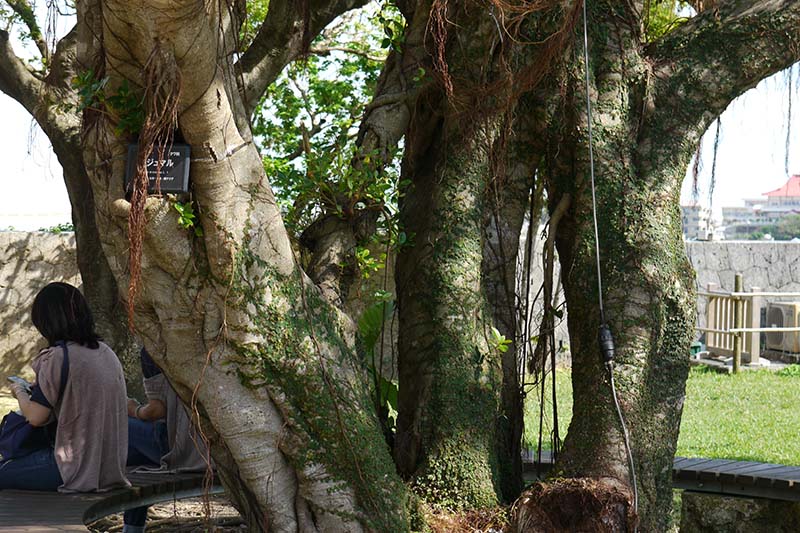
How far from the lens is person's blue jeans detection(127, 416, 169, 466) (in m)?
5.79

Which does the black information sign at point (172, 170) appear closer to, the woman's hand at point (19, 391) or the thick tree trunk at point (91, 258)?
the woman's hand at point (19, 391)

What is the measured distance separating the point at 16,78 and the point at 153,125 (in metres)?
5.76

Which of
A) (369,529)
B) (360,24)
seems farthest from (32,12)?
(369,529)

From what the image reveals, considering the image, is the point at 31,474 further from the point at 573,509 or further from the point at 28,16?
the point at 28,16

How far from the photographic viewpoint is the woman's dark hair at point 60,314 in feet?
16.5

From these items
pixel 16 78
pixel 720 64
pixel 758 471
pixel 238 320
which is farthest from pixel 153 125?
pixel 16 78

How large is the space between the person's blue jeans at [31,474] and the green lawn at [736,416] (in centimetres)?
387

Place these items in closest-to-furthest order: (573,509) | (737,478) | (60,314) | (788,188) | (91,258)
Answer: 1. (573,509)
2. (60,314)
3. (737,478)
4. (788,188)
5. (91,258)

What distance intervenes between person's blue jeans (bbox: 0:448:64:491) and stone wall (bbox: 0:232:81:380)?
282 inches

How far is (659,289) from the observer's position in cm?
501

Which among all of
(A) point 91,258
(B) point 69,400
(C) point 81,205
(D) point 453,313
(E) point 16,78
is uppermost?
(E) point 16,78

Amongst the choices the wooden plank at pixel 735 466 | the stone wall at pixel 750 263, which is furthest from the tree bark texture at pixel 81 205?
the stone wall at pixel 750 263

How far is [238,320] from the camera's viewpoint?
13.7 feet

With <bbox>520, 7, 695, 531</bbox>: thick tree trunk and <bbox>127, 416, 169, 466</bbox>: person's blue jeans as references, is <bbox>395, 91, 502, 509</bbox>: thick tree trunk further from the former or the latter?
<bbox>127, 416, 169, 466</bbox>: person's blue jeans
